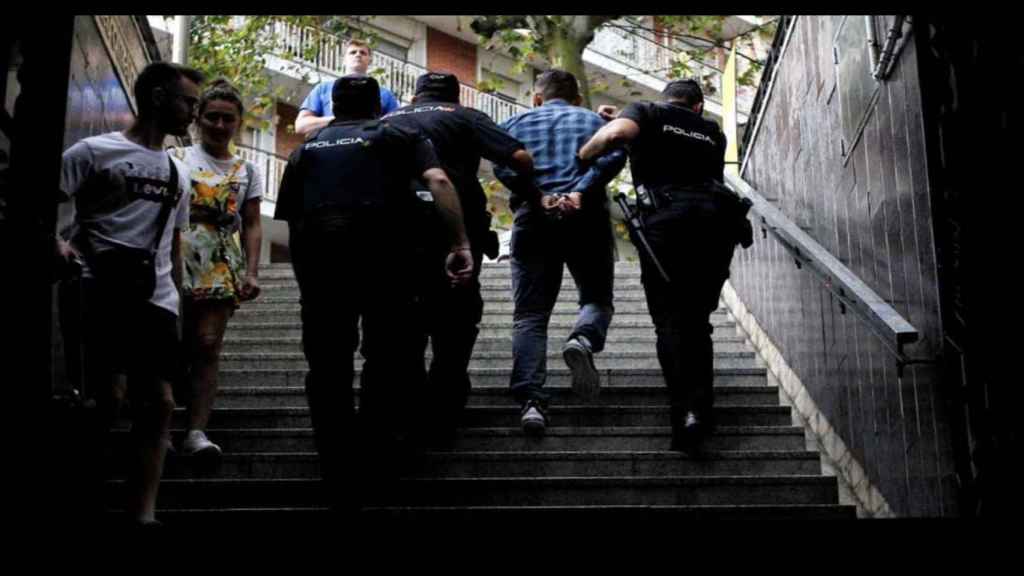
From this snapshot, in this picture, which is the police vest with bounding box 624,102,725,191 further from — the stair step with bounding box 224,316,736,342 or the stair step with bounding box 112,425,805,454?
the stair step with bounding box 224,316,736,342

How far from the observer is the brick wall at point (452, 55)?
33.9m

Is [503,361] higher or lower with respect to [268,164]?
lower

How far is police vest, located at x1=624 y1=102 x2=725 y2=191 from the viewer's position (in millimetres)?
8000

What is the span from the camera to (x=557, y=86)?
8.69 metres

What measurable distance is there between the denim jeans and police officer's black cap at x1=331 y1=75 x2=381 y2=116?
4.24ft

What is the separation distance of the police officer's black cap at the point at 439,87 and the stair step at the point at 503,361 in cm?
188

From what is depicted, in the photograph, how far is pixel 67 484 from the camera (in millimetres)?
6480

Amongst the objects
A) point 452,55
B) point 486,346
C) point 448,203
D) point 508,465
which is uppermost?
point 452,55

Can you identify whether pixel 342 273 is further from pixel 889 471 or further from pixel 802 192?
pixel 802 192

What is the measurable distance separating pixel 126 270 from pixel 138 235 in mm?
187

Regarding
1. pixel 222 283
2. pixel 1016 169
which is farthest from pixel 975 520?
pixel 222 283

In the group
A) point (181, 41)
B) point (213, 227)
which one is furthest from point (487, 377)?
point (181, 41)

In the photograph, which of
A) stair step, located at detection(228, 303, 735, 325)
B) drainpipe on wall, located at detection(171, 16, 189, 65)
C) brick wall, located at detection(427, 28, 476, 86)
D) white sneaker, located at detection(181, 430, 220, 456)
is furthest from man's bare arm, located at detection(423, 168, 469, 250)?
brick wall, located at detection(427, 28, 476, 86)

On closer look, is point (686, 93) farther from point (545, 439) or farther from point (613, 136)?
point (545, 439)
